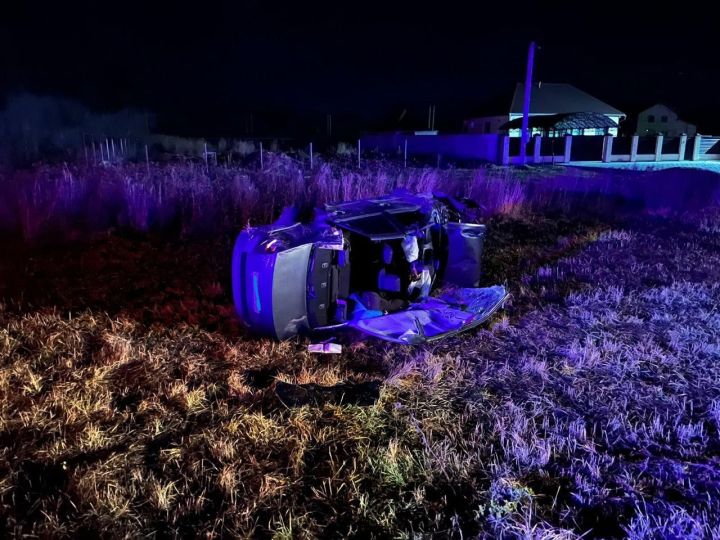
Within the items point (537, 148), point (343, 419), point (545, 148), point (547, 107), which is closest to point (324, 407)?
point (343, 419)

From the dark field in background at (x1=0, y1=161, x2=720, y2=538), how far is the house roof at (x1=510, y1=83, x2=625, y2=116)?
125ft

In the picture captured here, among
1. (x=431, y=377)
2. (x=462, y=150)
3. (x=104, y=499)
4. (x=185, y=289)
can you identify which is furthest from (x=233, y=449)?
(x=462, y=150)

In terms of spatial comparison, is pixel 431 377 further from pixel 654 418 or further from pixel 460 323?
pixel 654 418

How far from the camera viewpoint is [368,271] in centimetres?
481

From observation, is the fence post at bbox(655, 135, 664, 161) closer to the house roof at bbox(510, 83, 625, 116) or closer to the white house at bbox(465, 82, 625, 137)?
the white house at bbox(465, 82, 625, 137)

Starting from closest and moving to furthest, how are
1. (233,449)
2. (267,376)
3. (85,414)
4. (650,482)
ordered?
1. (650,482)
2. (233,449)
3. (85,414)
4. (267,376)

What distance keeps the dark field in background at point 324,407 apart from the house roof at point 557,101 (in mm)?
38217

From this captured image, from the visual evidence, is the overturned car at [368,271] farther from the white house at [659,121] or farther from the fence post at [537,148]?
the white house at [659,121]

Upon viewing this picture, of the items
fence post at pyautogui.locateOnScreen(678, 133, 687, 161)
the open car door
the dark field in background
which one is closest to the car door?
the open car door

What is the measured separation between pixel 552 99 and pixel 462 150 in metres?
20.5

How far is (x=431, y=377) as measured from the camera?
3.95m

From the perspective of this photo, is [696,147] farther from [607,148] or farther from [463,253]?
[463,253]

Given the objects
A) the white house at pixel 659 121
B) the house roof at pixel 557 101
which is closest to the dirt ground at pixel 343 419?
the house roof at pixel 557 101

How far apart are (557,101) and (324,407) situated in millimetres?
44630
